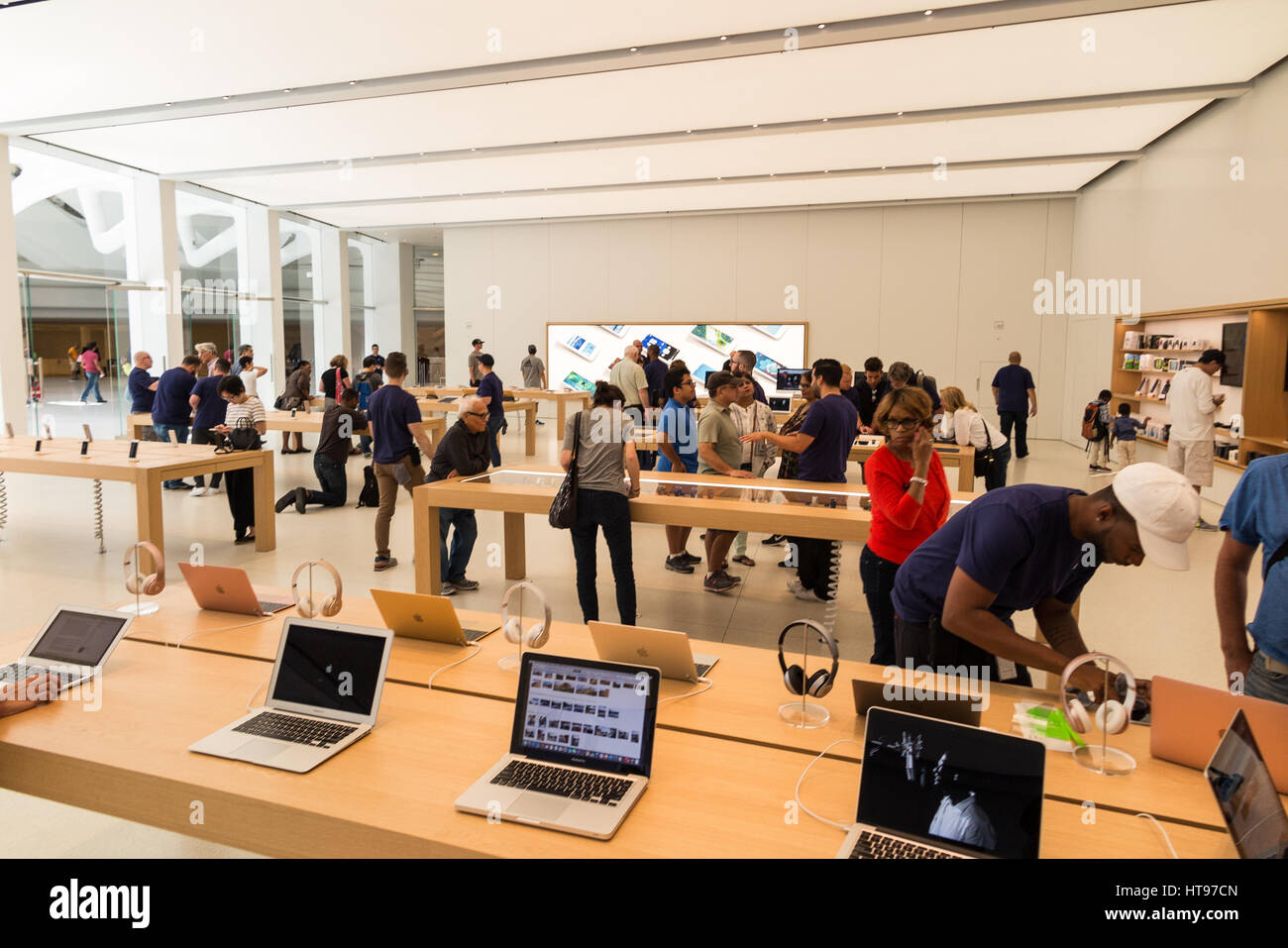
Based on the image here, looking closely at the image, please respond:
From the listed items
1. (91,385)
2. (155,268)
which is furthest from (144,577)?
(91,385)

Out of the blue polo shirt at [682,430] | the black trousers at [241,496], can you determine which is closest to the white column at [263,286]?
the black trousers at [241,496]

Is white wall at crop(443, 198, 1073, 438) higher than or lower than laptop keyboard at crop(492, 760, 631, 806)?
higher

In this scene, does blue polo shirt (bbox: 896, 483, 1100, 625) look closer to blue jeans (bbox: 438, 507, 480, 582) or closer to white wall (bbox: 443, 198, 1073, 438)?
blue jeans (bbox: 438, 507, 480, 582)

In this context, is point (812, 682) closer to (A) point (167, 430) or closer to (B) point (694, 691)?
(B) point (694, 691)

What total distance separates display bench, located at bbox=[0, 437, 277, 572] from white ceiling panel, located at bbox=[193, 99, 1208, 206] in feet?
24.0

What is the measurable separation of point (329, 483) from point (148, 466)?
2.61 metres

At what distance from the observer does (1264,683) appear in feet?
7.52

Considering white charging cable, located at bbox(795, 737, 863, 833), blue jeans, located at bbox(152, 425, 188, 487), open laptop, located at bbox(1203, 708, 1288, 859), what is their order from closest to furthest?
open laptop, located at bbox(1203, 708, 1288, 859), white charging cable, located at bbox(795, 737, 863, 833), blue jeans, located at bbox(152, 425, 188, 487)

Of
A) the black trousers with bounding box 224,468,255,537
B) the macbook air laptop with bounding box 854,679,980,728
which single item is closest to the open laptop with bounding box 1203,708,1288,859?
the macbook air laptop with bounding box 854,679,980,728

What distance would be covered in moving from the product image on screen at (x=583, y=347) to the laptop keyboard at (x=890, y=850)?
1677cm

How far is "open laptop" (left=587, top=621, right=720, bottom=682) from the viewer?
244 cm

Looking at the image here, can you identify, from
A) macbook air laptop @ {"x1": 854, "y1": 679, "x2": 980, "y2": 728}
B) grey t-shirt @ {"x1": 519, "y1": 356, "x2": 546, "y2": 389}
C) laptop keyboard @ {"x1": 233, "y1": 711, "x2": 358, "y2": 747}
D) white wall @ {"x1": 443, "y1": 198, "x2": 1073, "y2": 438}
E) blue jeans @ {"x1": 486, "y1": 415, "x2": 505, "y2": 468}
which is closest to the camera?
macbook air laptop @ {"x1": 854, "y1": 679, "x2": 980, "y2": 728}
